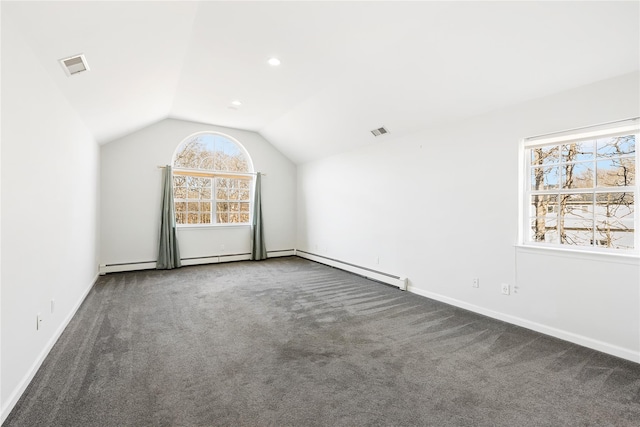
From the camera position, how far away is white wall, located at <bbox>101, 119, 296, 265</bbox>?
17.6ft

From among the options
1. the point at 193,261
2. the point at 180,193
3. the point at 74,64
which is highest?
the point at 74,64

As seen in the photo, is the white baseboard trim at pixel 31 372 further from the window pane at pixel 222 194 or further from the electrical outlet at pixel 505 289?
the electrical outlet at pixel 505 289

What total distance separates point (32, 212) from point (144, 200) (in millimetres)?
3754

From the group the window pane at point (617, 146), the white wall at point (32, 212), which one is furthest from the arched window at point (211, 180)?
the window pane at point (617, 146)

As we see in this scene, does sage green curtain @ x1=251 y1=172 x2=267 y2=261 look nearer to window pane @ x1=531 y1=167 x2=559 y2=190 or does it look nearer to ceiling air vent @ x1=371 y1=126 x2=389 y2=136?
ceiling air vent @ x1=371 y1=126 x2=389 y2=136

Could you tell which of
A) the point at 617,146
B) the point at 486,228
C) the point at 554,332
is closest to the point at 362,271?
the point at 486,228

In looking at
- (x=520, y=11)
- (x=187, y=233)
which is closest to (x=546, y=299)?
(x=520, y=11)

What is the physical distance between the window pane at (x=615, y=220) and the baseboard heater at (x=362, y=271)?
87.4 inches

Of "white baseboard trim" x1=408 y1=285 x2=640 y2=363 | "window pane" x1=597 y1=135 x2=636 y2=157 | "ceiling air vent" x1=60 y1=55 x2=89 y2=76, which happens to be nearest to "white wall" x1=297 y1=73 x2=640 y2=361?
"white baseboard trim" x1=408 y1=285 x2=640 y2=363

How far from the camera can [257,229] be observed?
21.9 feet

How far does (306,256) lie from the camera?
6949 millimetres

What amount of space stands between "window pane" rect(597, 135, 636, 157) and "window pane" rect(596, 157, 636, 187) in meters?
0.06

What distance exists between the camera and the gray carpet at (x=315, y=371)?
1.74 m

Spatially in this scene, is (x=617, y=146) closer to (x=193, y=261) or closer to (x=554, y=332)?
(x=554, y=332)
